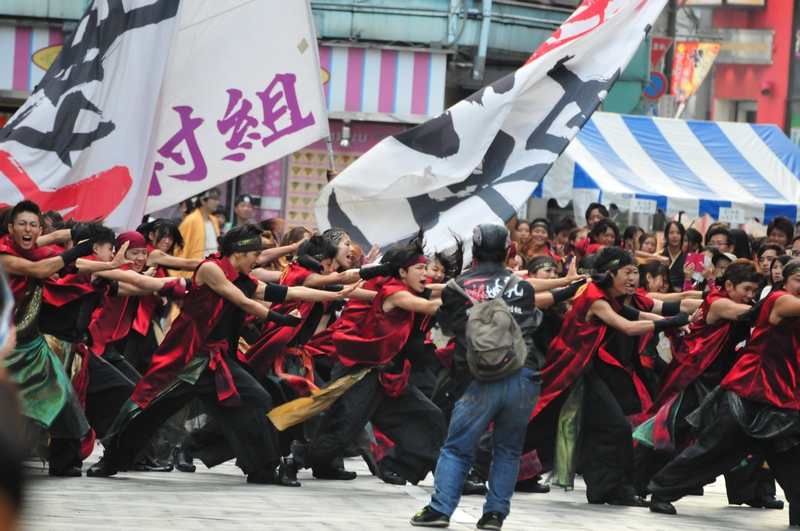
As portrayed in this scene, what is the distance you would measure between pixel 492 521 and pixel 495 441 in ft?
1.37

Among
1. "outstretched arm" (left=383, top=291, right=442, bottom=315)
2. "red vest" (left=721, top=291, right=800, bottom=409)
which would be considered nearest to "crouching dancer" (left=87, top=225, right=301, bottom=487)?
"outstretched arm" (left=383, top=291, right=442, bottom=315)

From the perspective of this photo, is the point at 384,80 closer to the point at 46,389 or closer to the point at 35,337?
the point at 35,337

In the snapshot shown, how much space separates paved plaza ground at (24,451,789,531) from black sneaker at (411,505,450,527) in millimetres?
119

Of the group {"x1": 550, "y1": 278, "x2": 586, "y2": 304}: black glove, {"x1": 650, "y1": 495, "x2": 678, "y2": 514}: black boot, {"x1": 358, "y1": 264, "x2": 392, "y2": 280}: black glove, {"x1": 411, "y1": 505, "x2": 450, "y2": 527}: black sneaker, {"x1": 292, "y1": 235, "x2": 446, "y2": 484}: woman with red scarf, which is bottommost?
{"x1": 650, "y1": 495, "x2": 678, "y2": 514}: black boot

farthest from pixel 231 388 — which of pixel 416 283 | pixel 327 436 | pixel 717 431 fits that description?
pixel 717 431

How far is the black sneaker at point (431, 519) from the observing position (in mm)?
6781

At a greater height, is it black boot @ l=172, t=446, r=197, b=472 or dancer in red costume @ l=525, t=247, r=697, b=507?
dancer in red costume @ l=525, t=247, r=697, b=507

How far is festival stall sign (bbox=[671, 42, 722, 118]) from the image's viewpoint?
1133 inches

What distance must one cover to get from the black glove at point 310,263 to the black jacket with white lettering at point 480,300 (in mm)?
2695

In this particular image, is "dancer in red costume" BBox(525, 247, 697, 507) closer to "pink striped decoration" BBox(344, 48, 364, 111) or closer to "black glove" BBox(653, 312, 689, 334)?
"black glove" BBox(653, 312, 689, 334)

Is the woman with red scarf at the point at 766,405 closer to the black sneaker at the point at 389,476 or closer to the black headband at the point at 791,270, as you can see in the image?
the black headband at the point at 791,270

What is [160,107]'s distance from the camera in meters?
10.5

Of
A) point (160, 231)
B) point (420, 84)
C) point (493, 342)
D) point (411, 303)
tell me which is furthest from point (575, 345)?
point (420, 84)

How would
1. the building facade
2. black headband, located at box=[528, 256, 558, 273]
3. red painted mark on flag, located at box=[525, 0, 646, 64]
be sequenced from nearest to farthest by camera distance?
black headband, located at box=[528, 256, 558, 273], red painted mark on flag, located at box=[525, 0, 646, 64], the building facade
